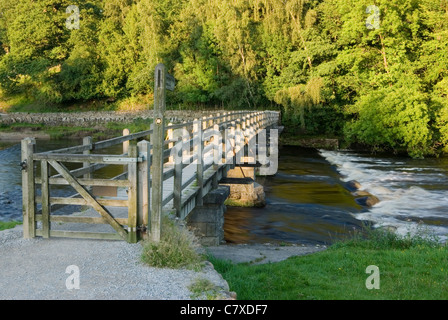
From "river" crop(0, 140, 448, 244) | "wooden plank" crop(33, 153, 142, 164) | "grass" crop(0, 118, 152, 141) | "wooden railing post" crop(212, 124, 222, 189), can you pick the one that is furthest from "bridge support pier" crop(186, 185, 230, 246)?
"grass" crop(0, 118, 152, 141)

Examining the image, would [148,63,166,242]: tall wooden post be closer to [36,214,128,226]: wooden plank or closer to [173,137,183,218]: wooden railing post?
[36,214,128,226]: wooden plank

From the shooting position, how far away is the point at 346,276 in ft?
27.4

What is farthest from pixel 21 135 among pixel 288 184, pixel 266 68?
pixel 288 184

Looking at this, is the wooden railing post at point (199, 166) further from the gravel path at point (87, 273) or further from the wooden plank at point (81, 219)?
the gravel path at point (87, 273)

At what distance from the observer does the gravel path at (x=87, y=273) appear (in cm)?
569

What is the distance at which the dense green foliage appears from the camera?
1583 inches

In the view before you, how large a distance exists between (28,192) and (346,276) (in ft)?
17.1

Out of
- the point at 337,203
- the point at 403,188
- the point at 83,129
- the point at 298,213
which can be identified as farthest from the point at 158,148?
the point at 83,129

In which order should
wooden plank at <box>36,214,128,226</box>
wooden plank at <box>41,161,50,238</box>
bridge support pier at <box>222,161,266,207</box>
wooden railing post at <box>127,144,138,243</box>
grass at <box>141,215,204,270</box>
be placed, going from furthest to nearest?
bridge support pier at <box>222,161,266,207</box> < wooden plank at <box>41,161,50,238</box> < wooden plank at <box>36,214,128,226</box> < wooden railing post at <box>127,144,138,243</box> < grass at <box>141,215,204,270</box>

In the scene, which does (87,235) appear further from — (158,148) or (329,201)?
(329,201)

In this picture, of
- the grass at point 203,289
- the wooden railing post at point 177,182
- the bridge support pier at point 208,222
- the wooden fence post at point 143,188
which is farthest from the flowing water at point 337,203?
the grass at point 203,289

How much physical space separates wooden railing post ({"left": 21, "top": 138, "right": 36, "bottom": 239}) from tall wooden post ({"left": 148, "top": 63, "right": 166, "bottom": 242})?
1.90 metres
